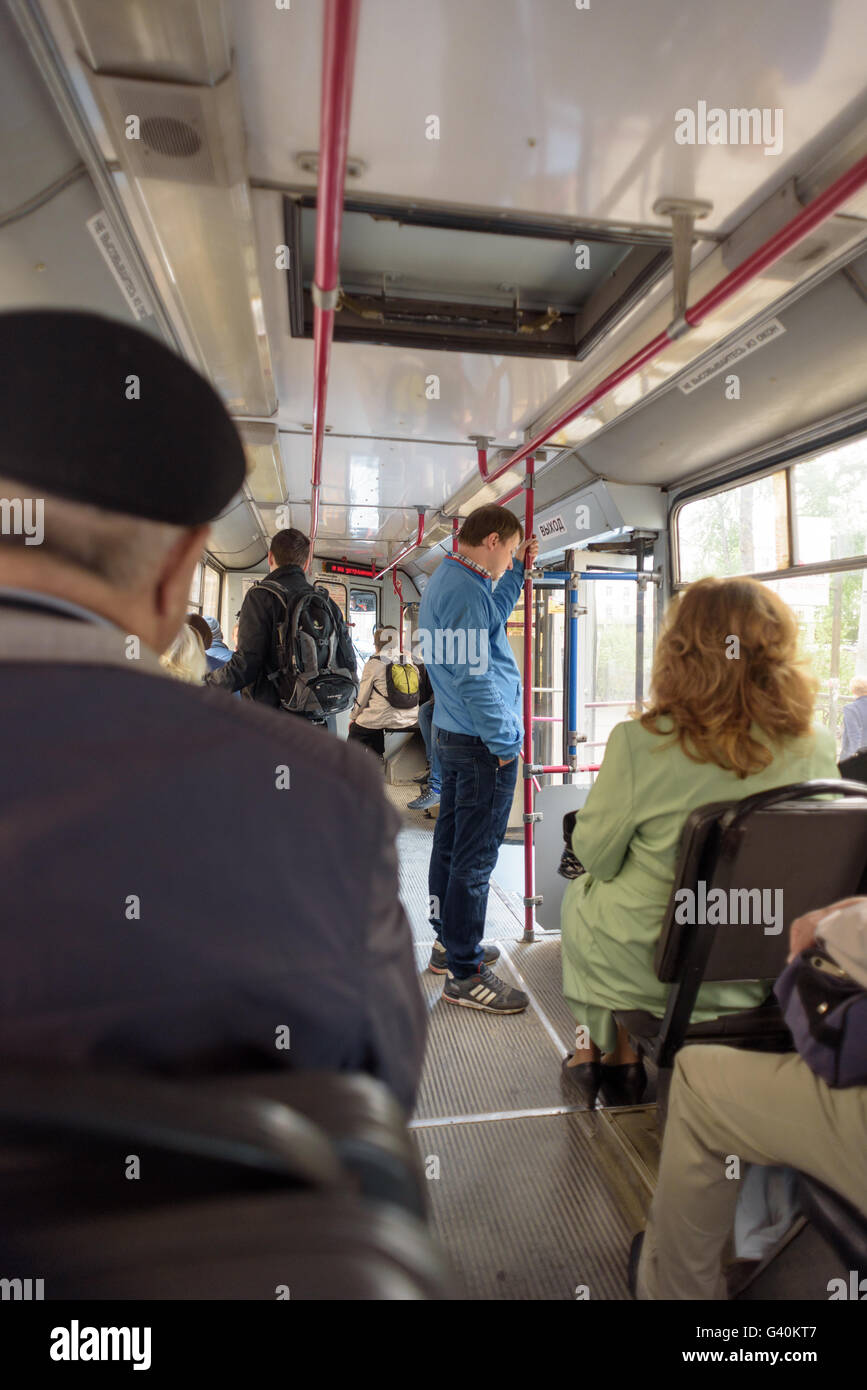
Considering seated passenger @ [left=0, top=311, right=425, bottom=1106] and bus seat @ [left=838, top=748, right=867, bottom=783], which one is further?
bus seat @ [left=838, top=748, right=867, bottom=783]

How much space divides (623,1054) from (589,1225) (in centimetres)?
58

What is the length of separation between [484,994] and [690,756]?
1.56 metres

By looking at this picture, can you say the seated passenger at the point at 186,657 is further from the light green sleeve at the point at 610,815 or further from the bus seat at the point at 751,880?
the bus seat at the point at 751,880

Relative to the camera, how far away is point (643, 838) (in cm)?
186

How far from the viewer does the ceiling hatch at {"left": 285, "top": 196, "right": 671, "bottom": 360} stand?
1.94 m

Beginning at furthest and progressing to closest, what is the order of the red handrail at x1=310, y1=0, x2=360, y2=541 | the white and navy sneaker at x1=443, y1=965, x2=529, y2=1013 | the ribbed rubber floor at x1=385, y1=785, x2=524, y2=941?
the ribbed rubber floor at x1=385, y1=785, x2=524, y2=941 → the white and navy sneaker at x1=443, y1=965, x2=529, y2=1013 → the red handrail at x1=310, y1=0, x2=360, y2=541

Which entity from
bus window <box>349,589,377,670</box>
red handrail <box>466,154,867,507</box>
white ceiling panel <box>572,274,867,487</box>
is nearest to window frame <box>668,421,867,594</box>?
white ceiling panel <box>572,274,867,487</box>

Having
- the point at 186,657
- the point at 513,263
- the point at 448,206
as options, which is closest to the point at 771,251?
the point at 448,206

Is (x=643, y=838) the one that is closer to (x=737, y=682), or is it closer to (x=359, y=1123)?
(x=737, y=682)

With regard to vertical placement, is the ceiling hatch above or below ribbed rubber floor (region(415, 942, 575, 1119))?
above

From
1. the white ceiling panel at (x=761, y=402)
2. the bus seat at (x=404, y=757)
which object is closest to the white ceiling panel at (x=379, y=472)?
the white ceiling panel at (x=761, y=402)

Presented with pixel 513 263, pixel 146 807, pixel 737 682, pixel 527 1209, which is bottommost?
pixel 527 1209

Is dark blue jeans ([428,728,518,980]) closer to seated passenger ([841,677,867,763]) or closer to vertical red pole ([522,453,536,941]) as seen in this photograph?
vertical red pole ([522,453,536,941])

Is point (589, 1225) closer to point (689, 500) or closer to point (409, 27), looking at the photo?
point (409, 27)
